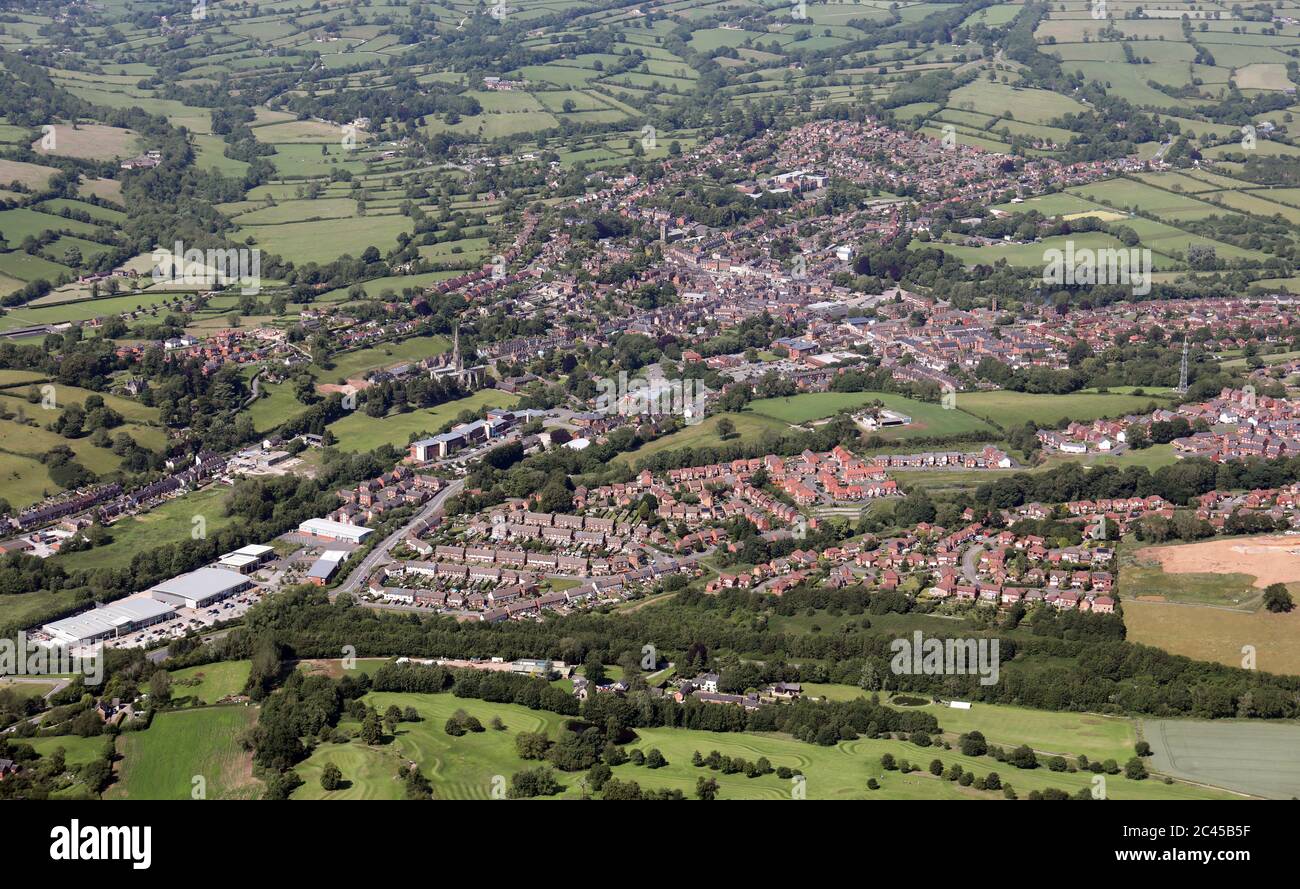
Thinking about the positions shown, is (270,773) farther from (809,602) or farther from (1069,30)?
(1069,30)

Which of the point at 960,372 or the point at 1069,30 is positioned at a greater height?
the point at 1069,30

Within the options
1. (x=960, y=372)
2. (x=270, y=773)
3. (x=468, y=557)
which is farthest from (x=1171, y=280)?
(x=270, y=773)

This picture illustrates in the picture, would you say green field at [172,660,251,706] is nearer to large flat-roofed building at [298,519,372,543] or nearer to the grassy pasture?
the grassy pasture

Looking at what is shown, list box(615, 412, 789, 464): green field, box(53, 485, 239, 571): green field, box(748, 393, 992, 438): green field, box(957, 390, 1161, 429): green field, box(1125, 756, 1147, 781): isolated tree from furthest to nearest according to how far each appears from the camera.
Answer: box(957, 390, 1161, 429): green field
box(748, 393, 992, 438): green field
box(615, 412, 789, 464): green field
box(53, 485, 239, 571): green field
box(1125, 756, 1147, 781): isolated tree

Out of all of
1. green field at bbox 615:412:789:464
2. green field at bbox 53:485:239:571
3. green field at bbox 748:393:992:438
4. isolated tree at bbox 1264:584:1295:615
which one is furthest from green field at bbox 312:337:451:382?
isolated tree at bbox 1264:584:1295:615

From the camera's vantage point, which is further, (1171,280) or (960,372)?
(1171,280)

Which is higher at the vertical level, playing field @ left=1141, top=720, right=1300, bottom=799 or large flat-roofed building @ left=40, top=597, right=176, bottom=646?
playing field @ left=1141, top=720, right=1300, bottom=799

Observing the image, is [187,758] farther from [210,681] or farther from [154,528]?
[154,528]
